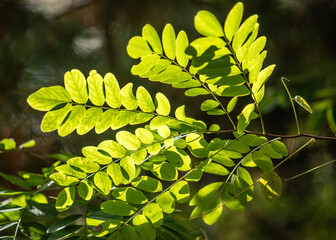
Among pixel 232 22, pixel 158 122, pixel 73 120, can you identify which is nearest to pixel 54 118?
pixel 73 120

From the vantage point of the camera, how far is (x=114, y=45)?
2008 mm

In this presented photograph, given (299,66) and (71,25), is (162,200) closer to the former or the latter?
(299,66)

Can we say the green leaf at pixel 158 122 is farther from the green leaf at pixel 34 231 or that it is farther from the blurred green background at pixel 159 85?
the blurred green background at pixel 159 85

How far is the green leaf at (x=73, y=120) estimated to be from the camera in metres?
0.40

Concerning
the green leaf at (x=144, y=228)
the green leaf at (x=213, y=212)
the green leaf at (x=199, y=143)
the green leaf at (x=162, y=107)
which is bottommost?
the green leaf at (x=213, y=212)

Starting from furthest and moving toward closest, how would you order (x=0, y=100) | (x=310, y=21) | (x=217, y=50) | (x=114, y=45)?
(x=114, y=45) < (x=310, y=21) < (x=0, y=100) < (x=217, y=50)

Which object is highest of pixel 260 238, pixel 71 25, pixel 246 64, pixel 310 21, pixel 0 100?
pixel 71 25

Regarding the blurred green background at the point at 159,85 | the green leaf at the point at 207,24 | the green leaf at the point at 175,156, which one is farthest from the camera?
the blurred green background at the point at 159,85

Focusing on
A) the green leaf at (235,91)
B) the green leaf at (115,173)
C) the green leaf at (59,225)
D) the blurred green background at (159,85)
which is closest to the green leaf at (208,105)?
the green leaf at (235,91)

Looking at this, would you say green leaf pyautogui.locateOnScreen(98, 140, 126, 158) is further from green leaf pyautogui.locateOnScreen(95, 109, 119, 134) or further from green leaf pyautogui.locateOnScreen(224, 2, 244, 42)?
green leaf pyautogui.locateOnScreen(224, 2, 244, 42)

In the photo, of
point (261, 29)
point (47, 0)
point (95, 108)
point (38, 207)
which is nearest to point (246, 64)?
point (95, 108)

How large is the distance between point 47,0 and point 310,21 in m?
1.45

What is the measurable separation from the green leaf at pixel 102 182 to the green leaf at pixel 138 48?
0.50 feet

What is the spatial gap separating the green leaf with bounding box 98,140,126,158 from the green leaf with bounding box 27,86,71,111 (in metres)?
0.07
